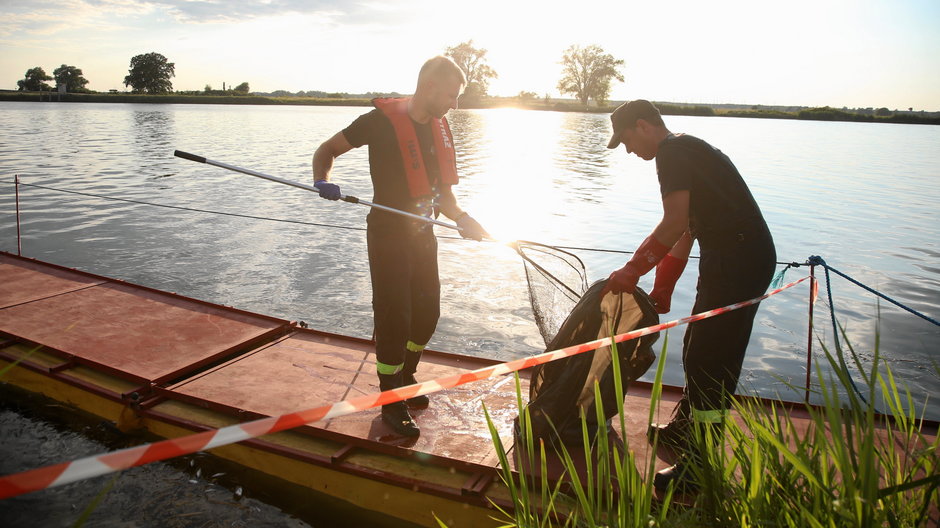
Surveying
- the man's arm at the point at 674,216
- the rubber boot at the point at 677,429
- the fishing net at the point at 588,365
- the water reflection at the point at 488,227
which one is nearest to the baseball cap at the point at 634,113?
the man's arm at the point at 674,216

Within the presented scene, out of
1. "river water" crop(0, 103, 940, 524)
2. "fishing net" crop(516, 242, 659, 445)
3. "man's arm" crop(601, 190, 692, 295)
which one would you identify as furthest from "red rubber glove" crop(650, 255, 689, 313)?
"river water" crop(0, 103, 940, 524)

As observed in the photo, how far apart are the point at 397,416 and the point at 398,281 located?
2.86ft

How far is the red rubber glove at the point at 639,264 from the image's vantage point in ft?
10.8

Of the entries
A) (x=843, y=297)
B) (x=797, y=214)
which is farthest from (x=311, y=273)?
(x=797, y=214)

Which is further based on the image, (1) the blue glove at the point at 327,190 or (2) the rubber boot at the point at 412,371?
(2) the rubber boot at the point at 412,371

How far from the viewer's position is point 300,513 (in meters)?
4.26

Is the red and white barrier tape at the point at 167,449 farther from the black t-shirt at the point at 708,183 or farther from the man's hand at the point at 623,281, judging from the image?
the black t-shirt at the point at 708,183

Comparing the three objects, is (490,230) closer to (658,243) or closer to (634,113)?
(634,113)

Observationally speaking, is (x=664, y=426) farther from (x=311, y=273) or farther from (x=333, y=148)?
(x=311, y=273)

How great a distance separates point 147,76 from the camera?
13038 cm

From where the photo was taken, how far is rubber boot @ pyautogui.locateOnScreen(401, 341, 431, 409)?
4340 mm

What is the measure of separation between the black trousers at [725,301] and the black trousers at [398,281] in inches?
66.9

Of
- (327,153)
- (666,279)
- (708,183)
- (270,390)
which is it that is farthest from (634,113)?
(270,390)

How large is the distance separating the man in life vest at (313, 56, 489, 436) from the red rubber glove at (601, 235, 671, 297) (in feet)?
4.33
